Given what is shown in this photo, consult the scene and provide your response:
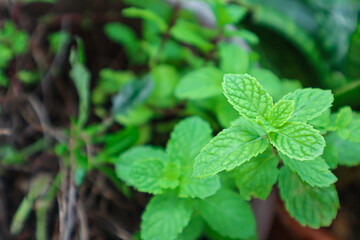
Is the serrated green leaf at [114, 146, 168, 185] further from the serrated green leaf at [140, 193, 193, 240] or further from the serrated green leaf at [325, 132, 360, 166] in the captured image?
the serrated green leaf at [325, 132, 360, 166]

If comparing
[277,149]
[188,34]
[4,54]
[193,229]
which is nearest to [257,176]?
[277,149]

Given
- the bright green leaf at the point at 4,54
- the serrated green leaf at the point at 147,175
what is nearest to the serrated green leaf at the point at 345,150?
the serrated green leaf at the point at 147,175

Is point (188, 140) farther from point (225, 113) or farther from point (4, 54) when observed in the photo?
point (4, 54)

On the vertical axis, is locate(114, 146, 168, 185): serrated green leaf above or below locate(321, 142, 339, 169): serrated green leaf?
below

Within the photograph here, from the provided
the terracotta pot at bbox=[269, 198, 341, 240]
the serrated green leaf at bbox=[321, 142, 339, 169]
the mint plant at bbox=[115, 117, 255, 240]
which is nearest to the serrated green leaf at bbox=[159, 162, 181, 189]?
the mint plant at bbox=[115, 117, 255, 240]

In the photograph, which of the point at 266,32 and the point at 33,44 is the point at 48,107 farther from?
the point at 266,32

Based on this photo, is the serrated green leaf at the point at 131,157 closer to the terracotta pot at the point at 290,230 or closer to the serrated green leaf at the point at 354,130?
the serrated green leaf at the point at 354,130
